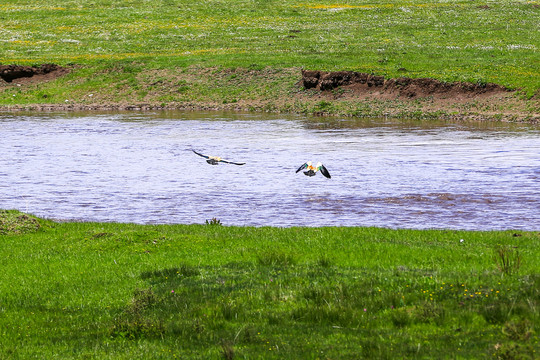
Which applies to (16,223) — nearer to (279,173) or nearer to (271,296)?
(271,296)

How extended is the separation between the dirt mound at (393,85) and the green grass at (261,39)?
1067 mm

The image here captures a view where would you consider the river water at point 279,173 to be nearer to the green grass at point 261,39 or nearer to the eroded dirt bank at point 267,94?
the eroded dirt bank at point 267,94

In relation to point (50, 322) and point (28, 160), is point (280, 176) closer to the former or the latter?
point (28, 160)

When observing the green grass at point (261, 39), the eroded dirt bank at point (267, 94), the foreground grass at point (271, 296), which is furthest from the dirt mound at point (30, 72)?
the foreground grass at point (271, 296)

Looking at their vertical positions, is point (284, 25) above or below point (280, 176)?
above

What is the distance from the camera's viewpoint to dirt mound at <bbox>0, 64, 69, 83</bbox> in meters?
74.4

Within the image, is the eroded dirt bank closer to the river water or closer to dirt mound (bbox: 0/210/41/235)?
the river water

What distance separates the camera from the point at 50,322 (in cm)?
1170

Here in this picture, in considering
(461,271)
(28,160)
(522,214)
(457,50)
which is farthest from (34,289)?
(457,50)

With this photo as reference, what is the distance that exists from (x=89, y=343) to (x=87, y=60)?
73021mm

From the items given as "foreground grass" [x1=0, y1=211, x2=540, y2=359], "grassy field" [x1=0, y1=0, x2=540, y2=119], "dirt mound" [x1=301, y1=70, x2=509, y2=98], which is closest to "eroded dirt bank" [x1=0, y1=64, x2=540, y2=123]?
"dirt mound" [x1=301, y1=70, x2=509, y2=98]

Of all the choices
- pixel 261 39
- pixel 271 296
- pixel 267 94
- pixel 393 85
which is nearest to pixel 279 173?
pixel 271 296

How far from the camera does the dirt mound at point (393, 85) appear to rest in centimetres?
5681

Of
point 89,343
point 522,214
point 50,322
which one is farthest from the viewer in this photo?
point 522,214
